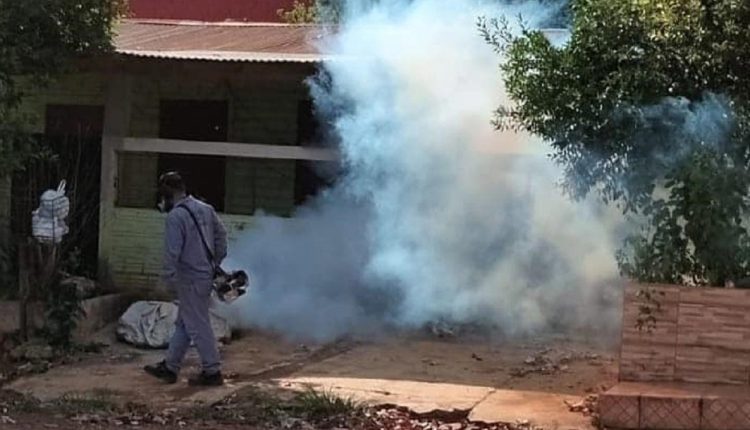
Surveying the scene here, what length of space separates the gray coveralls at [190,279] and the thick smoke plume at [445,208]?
2455 millimetres

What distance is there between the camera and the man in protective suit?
9453 millimetres

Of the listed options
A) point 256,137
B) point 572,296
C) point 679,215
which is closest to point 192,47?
point 256,137

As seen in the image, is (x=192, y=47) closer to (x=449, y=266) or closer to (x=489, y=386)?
(x=449, y=266)

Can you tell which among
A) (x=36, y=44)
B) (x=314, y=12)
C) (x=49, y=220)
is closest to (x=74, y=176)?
(x=49, y=220)

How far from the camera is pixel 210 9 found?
23.5m

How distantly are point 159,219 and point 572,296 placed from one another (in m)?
4.64

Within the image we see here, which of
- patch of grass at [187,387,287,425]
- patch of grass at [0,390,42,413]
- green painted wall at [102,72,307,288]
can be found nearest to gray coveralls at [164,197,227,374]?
patch of grass at [187,387,287,425]

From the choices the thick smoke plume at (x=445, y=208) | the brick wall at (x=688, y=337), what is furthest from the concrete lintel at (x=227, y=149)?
the brick wall at (x=688, y=337)

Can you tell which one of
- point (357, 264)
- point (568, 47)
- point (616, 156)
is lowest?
point (357, 264)

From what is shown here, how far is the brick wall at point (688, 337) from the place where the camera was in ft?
26.6

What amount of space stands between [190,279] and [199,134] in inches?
187

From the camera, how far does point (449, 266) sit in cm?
1213

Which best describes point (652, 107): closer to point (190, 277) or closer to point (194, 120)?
point (190, 277)

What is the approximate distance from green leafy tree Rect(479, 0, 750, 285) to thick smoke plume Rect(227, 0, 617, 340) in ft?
8.84
